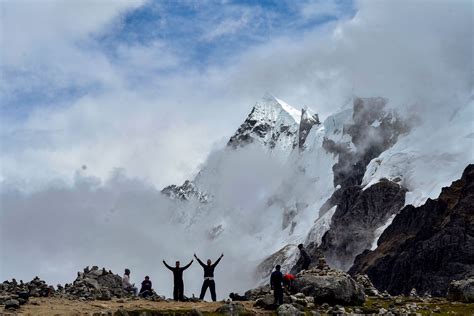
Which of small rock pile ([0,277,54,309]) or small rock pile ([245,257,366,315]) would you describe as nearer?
small rock pile ([0,277,54,309])

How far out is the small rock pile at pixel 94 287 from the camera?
54.4m

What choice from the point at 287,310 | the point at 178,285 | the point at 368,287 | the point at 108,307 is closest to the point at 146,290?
the point at 178,285

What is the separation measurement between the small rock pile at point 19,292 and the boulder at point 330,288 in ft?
58.7

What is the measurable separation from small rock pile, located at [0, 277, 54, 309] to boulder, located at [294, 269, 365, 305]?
1789 centimetres

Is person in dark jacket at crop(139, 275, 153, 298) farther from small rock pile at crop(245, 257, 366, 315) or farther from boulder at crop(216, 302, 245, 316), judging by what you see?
boulder at crop(216, 302, 245, 316)

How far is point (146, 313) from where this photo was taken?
157 feet

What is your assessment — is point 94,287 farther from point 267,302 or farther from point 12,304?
point 267,302

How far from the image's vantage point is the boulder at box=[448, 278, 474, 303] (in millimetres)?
58312

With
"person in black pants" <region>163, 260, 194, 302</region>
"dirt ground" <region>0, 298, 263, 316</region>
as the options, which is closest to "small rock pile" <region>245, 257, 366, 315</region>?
"dirt ground" <region>0, 298, 263, 316</region>

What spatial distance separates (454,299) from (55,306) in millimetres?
30406

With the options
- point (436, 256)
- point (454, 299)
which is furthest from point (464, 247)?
point (454, 299)

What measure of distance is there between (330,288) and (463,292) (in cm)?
1215

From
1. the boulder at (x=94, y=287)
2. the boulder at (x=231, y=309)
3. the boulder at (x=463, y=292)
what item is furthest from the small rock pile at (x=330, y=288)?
the boulder at (x=94, y=287)

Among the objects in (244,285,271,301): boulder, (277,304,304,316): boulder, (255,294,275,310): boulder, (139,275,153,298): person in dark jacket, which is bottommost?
(277,304,304,316): boulder
